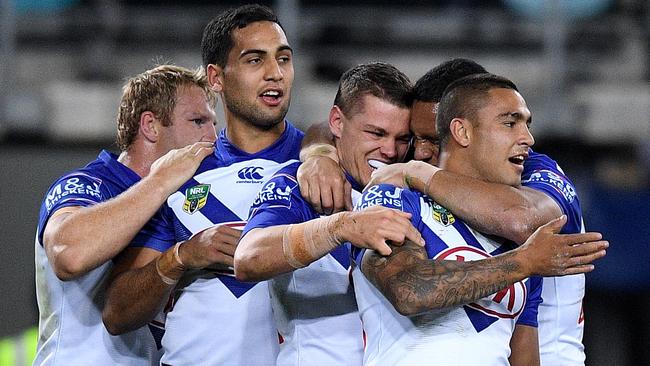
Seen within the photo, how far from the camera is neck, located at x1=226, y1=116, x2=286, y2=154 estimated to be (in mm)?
4363

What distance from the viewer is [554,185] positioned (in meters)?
3.97

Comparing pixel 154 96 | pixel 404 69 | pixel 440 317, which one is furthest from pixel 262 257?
pixel 404 69

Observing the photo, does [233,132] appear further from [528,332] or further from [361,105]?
[528,332]

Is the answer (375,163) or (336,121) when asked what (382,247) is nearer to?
(375,163)

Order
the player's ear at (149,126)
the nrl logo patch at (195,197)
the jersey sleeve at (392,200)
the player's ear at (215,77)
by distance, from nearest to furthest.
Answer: the jersey sleeve at (392,200)
the nrl logo patch at (195,197)
the player's ear at (215,77)
the player's ear at (149,126)

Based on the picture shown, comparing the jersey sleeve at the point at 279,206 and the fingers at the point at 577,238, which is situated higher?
the fingers at the point at 577,238

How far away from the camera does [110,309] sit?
423 centimetres

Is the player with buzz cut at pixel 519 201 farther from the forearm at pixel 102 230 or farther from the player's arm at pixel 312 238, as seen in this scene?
the forearm at pixel 102 230

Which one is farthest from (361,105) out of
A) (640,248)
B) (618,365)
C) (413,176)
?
(618,365)

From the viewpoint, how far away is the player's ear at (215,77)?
175 inches

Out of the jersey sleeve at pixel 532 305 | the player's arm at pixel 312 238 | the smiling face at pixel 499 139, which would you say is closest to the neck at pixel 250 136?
the player's arm at pixel 312 238

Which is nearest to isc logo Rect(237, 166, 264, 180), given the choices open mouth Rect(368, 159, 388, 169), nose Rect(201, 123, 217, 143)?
open mouth Rect(368, 159, 388, 169)

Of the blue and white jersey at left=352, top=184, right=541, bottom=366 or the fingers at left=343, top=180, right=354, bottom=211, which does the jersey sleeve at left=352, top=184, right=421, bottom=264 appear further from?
the fingers at left=343, top=180, right=354, bottom=211

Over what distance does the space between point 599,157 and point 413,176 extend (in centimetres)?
529
